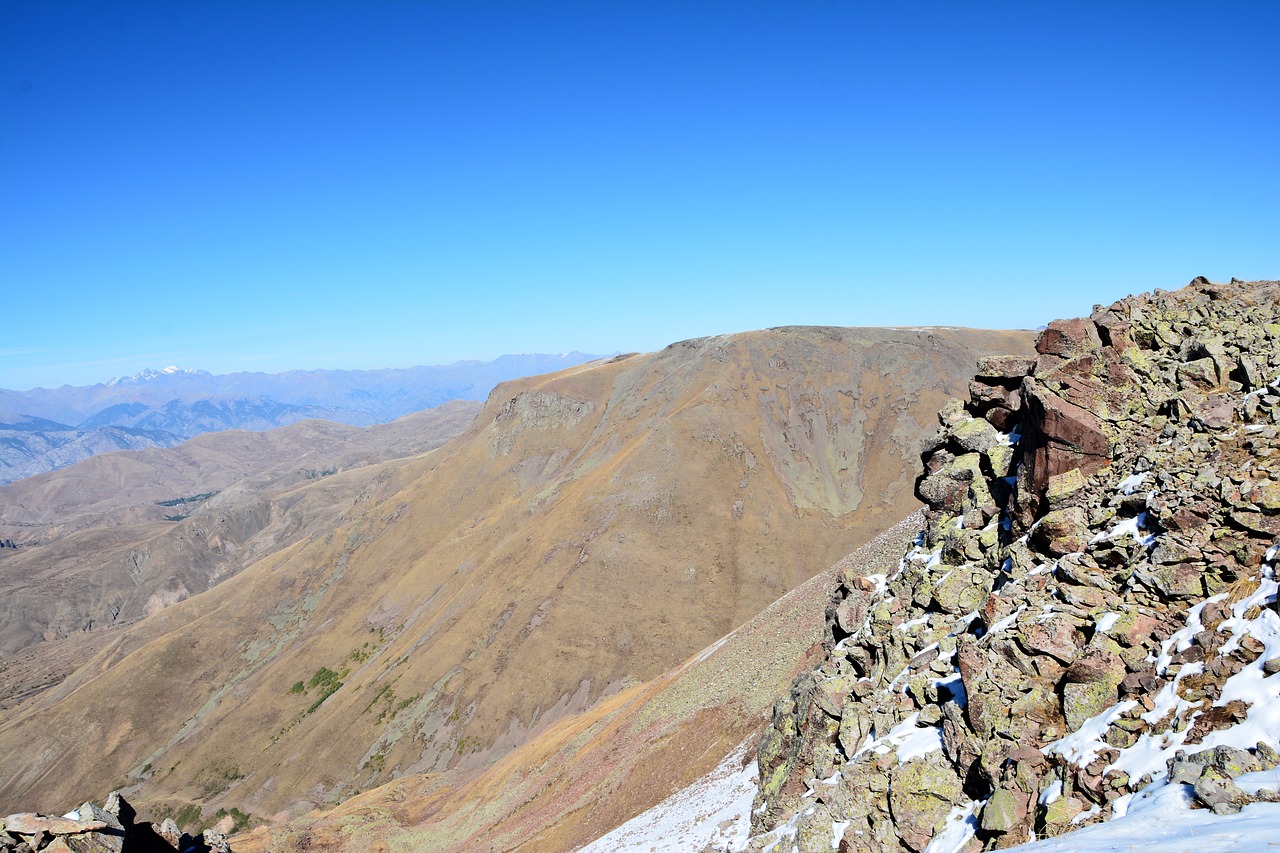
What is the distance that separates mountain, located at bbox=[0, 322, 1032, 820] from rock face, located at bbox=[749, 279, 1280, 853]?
50.7 metres

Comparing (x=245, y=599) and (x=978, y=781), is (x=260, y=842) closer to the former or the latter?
(x=978, y=781)

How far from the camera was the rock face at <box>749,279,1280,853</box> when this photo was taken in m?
12.7

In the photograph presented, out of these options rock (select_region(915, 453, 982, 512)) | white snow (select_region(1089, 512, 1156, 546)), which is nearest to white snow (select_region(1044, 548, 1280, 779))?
white snow (select_region(1089, 512, 1156, 546))

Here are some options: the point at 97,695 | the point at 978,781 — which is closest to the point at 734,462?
the point at 978,781

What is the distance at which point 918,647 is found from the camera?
68.9 ft

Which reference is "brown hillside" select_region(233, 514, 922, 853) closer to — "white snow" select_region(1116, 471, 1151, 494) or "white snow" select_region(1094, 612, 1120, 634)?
"white snow" select_region(1116, 471, 1151, 494)

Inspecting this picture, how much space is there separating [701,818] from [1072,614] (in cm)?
1834

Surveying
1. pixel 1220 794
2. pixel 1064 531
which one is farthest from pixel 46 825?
pixel 1064 531

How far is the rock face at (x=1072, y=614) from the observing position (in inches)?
499

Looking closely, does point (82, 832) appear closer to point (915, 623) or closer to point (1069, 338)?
point (915, 623)

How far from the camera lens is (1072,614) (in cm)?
1597

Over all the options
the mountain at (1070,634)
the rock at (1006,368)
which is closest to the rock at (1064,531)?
the mountain at (1070,634)

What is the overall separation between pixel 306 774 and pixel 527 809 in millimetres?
45127

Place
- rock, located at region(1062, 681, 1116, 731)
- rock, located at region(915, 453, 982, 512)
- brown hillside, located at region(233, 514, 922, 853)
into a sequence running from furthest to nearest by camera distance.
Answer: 1. brown hillside, located at region(233, 514, 922, 853)
2. rock, located at region(915, 453, 982, 512)
3. rock, located at region(1062, 681, 1116, 731)
